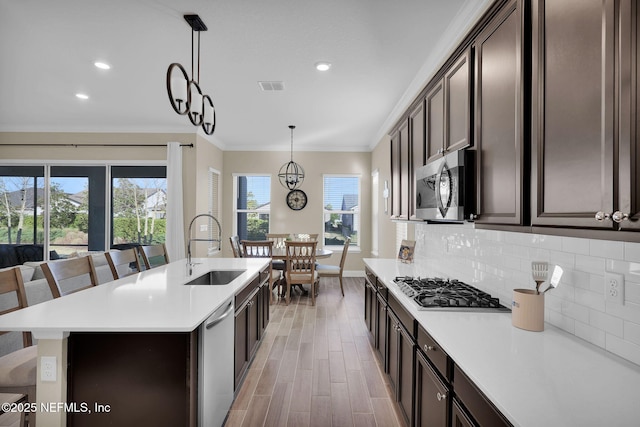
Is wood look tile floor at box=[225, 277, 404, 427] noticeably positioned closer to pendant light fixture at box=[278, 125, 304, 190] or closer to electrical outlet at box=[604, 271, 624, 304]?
electrical outlet at box=[604, 271, 624, 304]

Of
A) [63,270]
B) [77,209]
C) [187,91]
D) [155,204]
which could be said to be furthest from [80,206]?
[187,91]

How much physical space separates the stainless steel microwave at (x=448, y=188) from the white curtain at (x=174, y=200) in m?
4.42

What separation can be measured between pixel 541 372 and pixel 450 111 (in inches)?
61.5

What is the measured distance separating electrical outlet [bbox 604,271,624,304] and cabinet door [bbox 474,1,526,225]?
0.36 m

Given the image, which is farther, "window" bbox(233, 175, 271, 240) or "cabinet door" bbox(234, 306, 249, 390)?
"window" bbox(233, 175, 271, 240)

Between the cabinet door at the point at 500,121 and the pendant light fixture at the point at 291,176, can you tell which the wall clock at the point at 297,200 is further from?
the cabinet door at the point at 500,121

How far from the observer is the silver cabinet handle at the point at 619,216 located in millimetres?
799

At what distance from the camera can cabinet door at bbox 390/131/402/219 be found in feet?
11.3

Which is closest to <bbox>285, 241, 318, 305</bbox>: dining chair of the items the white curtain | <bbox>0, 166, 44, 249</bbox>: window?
the white curtain

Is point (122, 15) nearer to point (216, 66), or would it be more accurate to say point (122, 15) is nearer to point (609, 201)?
point (216, 66)

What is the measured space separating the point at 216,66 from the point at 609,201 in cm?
331

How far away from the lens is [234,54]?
2.94 m

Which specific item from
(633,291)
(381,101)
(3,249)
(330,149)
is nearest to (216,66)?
(381,101)

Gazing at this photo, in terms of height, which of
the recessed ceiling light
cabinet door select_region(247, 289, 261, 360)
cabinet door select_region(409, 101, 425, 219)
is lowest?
cabinet door select_region(247, 289, 261, 360)
